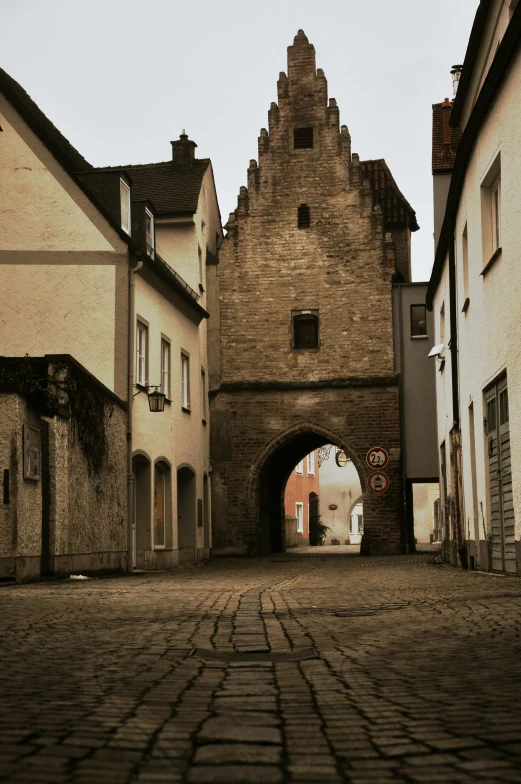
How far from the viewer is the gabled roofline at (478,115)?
40.3 ft

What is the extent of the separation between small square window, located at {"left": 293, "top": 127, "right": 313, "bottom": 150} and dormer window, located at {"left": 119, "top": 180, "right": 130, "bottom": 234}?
1129 cm

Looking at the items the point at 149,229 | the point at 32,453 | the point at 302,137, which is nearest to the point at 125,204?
the point at 149,229

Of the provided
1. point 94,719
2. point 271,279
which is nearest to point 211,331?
point 271,279

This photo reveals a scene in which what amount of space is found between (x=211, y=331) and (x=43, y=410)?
17.5m

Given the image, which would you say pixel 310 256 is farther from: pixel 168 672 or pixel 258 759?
pixel 258 759

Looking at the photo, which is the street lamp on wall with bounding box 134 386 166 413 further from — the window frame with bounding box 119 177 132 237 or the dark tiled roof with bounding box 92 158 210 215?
the dark tiled roof with bounding box 92 158 210 215

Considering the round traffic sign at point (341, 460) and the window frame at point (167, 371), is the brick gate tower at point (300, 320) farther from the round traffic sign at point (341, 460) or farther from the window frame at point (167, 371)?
the round traffic sign at point (341, 460)

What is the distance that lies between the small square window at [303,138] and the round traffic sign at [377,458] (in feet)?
32.1

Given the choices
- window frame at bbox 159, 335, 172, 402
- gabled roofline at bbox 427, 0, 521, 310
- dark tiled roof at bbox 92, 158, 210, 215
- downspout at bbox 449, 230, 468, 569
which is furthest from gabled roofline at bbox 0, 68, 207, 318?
downspout at bbox 449, 230, 468, 569

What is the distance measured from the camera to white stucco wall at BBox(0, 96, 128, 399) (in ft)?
68.3

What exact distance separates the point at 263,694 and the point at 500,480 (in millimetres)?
9627

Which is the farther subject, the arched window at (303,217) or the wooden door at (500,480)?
the arched window at (303,217)

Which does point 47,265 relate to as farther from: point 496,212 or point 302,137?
point 302,137

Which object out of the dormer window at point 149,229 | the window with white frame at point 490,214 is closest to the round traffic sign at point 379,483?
the dormer window at point 149,229
